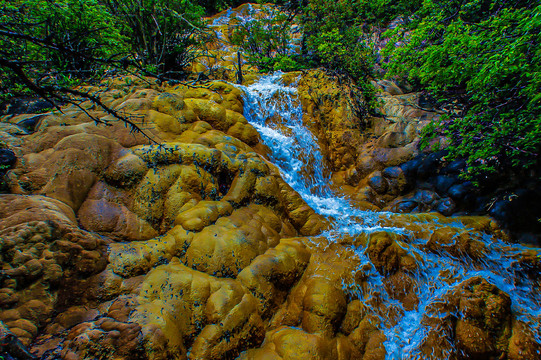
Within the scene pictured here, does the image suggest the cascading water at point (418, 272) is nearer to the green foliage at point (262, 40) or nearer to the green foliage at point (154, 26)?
the green foliage at point (154, 26)

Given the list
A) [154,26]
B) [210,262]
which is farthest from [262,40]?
[210,262]

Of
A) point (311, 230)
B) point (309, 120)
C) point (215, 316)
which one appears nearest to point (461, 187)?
point (311, 230)

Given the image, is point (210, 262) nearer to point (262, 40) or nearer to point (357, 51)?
point (357, 51)

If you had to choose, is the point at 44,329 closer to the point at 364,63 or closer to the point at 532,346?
the point at 532,346

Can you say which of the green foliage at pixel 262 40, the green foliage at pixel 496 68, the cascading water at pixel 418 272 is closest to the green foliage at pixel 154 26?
the green foliage at pixel 262 40

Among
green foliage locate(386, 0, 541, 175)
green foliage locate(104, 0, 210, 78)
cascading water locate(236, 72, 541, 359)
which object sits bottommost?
cascading water locate(236, 72, 541, 359)

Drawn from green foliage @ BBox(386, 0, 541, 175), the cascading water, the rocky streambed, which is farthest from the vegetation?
the cascading water

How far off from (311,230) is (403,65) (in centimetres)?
509

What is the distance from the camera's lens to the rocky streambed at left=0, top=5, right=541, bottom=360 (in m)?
2.87

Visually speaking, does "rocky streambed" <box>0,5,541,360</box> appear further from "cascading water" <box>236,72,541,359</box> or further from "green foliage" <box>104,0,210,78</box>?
"green foliage" <box>104,0,210,78</box>

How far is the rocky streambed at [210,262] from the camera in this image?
113 inches

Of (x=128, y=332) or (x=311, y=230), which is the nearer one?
(x=128, y=332)

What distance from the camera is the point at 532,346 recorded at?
11.7 ft

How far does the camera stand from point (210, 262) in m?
3.93
